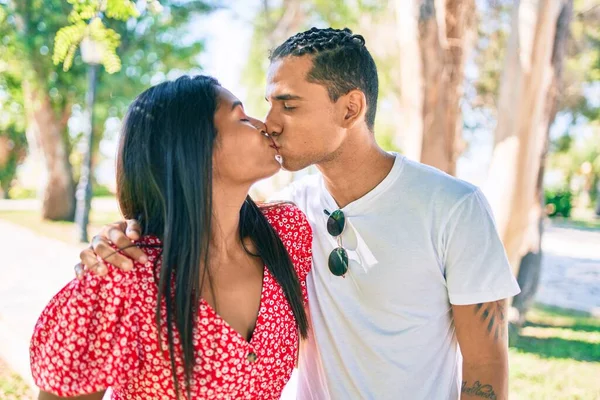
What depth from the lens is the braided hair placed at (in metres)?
2.39

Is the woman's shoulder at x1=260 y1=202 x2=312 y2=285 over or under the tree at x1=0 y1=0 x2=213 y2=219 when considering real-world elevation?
under

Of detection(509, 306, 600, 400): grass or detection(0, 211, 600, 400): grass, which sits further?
detection(509, 306, 600, 400): grass

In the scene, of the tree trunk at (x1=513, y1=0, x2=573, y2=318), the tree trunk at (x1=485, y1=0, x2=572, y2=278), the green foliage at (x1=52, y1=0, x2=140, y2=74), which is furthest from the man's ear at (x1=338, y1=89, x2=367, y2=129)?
the tree trunk at (x1=513, y1=0, x2=573, y2=318)

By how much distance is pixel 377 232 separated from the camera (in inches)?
87.0

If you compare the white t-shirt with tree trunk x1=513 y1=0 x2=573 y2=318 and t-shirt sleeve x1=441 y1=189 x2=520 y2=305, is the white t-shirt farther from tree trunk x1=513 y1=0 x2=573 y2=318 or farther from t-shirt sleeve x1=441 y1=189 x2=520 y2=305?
tree trunk x1=513 y1=0 x2=573 y2=318

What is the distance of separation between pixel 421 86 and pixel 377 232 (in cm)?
307

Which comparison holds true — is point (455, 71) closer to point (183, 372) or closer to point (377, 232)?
point (377, 232)

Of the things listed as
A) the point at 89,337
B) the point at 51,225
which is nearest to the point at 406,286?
the point at 89,337

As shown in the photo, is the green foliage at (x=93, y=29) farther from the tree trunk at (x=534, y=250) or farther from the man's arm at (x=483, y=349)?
the tree trunk at (x=534, y=250)

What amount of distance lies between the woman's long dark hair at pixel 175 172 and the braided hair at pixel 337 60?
521 mm

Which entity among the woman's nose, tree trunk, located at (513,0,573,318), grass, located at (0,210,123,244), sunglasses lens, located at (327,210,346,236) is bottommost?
grass, located at (0,210,123,244)

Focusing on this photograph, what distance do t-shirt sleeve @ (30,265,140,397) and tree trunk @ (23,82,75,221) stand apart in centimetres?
1608

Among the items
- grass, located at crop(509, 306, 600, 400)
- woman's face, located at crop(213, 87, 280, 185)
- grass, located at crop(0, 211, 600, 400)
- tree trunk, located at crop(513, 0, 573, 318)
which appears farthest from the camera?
tree trunk, located at crop(513, 0, 573, 318)

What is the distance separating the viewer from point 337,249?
228 cm
